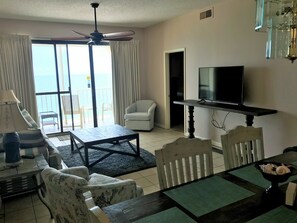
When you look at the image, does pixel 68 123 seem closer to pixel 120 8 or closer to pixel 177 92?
pixel 177 92

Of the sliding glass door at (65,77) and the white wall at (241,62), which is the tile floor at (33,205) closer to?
the white wall at (241,62)

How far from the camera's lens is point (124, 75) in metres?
Result: 6.52

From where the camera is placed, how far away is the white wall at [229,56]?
359cm

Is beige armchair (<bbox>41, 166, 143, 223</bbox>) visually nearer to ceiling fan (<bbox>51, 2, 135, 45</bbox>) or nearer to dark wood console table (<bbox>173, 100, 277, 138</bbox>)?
dark wood console table (<bbox>173, 100, 277, 138</bbox>)

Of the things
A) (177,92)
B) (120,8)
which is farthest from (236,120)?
(120,8)

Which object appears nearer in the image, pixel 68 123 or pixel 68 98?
pixel 68 98

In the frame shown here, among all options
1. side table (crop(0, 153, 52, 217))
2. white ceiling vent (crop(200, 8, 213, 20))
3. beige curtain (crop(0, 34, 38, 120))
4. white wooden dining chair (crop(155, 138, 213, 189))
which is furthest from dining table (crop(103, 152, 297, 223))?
beige curtain (crop(0, 34, 38, 120))

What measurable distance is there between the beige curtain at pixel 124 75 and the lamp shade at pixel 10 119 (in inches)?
162

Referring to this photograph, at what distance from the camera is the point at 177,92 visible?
6449mm

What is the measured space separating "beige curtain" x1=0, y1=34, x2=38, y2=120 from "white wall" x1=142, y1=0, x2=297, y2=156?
3131mm

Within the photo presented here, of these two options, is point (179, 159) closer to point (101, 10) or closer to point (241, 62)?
point (241, 62)

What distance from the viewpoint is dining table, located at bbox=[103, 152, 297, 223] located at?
1243mm

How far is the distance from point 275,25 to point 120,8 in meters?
3.47

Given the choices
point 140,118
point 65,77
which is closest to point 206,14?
point 140,118
